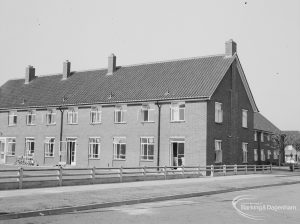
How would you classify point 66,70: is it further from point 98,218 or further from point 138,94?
point 98,218

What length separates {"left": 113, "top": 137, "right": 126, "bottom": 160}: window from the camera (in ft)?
126

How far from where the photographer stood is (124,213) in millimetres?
13141

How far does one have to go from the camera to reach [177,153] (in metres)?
35.6

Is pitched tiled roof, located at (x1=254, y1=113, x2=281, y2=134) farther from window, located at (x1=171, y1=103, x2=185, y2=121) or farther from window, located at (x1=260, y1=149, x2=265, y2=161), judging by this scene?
window, located at (x1=171, y1=103, x2=185, y2=121)

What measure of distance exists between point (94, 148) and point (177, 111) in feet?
31.1

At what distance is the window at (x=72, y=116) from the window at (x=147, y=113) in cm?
802

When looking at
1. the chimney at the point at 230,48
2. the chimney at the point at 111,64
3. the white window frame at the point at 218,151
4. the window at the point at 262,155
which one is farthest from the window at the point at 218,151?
the window at the point at 262,155

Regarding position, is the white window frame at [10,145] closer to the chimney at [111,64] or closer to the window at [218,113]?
the chimney at [111,64]

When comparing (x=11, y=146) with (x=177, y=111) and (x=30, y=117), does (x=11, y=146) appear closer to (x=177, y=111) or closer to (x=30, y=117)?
(x=30, y=117)

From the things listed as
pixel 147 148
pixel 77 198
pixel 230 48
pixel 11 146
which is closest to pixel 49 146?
pixel 11 146

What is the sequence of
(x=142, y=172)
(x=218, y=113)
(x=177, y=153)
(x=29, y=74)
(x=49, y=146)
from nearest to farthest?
(x=142, y=172) < (x=177, y=153) < (x=218, y=113) < (x=49, y=146) < (x=29, y=74)

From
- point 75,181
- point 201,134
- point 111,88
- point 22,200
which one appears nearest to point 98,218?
point 22,200

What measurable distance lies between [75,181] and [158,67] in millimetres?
22217

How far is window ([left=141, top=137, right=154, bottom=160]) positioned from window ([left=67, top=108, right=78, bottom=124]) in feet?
27.9
